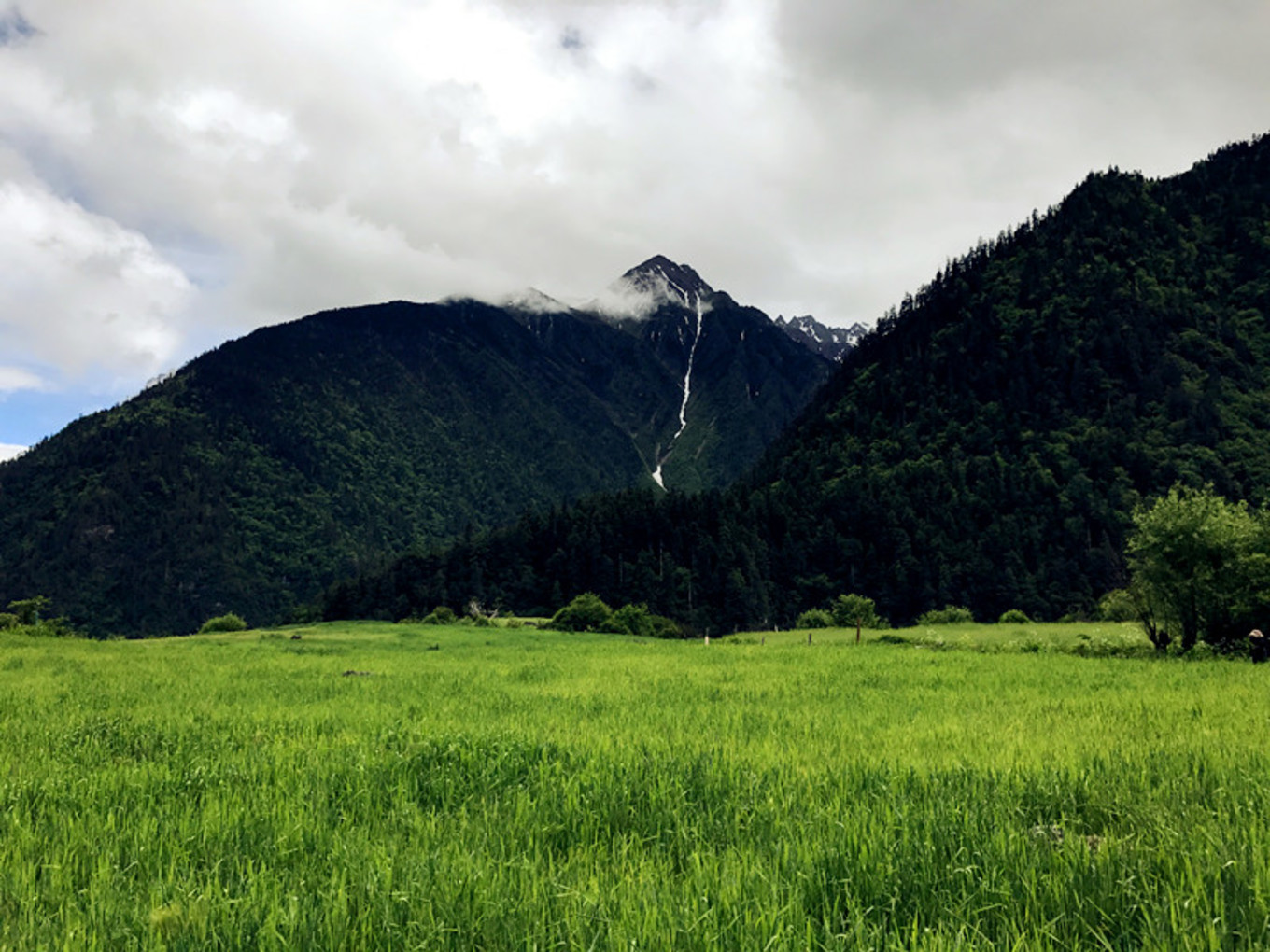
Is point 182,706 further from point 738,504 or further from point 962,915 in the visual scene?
point 738,504

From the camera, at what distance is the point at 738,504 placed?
571ft

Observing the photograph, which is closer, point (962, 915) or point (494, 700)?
point (962, 915)

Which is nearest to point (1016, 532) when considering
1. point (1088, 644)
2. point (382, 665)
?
point (1088, 644)

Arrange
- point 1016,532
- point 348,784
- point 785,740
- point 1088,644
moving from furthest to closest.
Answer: point 1016,532, point 1088,644, point 785,740, point 348,784

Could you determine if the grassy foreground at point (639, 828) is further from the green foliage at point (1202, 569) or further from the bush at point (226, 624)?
the bush at point (226, 624)

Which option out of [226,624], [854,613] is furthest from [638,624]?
[226,624]

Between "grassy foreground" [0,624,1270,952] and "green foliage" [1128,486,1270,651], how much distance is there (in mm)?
19642

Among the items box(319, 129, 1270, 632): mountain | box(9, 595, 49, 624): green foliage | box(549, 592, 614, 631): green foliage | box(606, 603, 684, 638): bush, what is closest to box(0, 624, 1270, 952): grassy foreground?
box(9, 595, 49, 624): green foliage

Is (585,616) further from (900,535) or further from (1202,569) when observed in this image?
(900,535)

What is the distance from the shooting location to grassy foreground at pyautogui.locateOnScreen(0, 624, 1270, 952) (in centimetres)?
367

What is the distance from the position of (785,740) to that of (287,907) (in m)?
7.07

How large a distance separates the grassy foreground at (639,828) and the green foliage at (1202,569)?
19642 mm

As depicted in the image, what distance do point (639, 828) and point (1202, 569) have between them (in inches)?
1294

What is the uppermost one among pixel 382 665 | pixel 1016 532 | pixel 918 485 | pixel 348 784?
pixel 918 485
